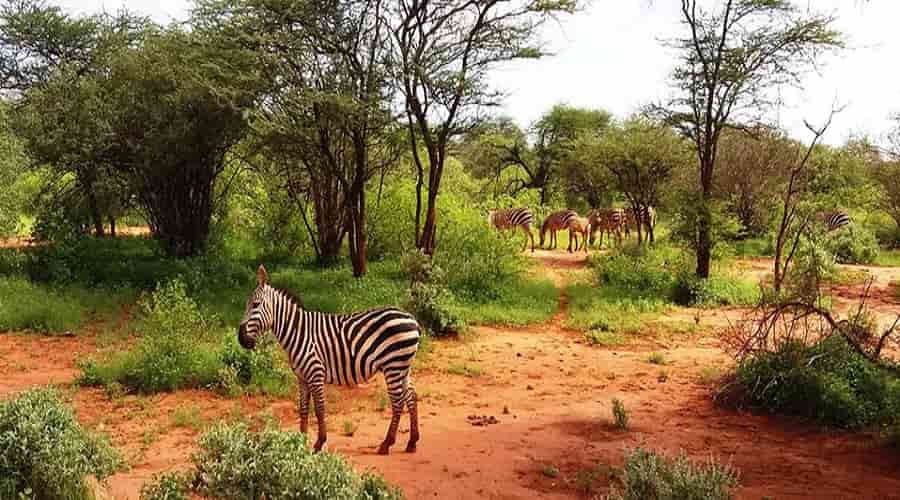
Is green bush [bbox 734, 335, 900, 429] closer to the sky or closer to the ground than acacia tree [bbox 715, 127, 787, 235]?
closer to the ground

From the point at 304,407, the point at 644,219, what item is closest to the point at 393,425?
the point at 304,407

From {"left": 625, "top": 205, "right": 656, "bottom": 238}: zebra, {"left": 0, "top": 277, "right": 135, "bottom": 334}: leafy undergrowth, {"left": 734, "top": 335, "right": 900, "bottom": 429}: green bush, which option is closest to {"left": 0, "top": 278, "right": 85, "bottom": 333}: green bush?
{"left": 0, "top": 277, "right": 135, "bottom": 334}: leafy undergrowth

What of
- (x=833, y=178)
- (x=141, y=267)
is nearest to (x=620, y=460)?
(x=141, y=267)

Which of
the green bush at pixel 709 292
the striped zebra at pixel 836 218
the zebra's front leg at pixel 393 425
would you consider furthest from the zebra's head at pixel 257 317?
the striped zebra at pixel 836 218

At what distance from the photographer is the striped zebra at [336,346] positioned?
21.1 feet

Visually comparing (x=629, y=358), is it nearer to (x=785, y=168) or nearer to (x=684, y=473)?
(x=684, y=473)

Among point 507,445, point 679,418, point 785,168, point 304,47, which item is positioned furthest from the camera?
point 785,168

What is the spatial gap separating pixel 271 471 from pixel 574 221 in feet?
64.5

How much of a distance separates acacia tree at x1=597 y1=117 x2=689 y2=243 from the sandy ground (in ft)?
32.5

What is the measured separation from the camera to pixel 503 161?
33875 mm

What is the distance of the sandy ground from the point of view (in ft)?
19.5

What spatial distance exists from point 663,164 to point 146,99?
14.5 metres

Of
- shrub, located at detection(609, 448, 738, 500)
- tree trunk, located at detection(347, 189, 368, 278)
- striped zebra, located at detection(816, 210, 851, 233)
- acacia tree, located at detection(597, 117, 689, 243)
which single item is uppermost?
acacia tree, located at detection(597, 117, 689, 243)

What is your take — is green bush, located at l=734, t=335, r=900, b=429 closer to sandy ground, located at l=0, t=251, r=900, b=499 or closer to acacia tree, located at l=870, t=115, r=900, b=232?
sandy ground, located at l=0, t=251, r=900, b=499
